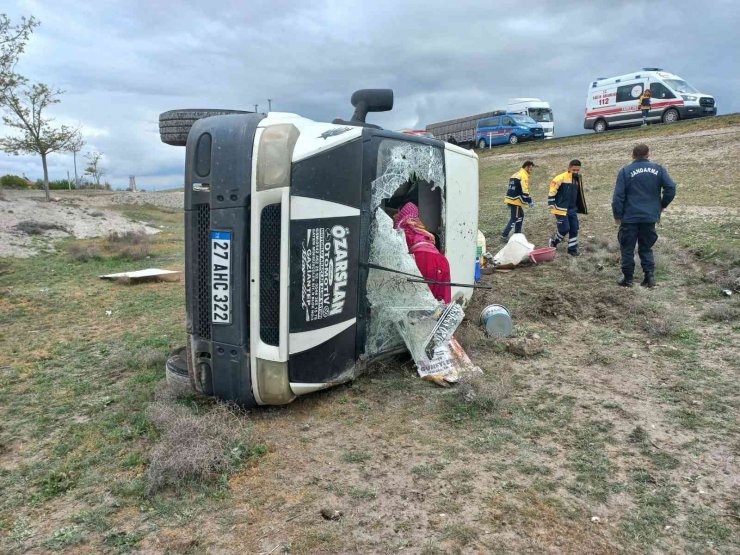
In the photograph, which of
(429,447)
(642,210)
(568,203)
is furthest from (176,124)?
(568,203)

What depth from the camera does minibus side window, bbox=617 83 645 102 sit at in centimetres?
2136

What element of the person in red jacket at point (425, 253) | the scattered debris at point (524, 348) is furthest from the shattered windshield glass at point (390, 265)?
the scattered debris at point (524, 348)

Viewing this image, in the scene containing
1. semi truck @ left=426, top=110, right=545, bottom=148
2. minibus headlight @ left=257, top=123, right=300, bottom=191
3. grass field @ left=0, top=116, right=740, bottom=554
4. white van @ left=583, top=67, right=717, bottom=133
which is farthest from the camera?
semi truck @ left=426, top=110, right=545, bottom=148

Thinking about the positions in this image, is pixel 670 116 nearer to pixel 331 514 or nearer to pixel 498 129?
pixel 498 129

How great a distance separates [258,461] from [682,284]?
542cm

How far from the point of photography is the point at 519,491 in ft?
8.02

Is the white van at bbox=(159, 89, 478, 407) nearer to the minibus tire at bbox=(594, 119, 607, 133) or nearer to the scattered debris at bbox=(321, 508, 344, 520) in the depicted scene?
the scattered debris at bbox=(321, 508, 344, 520)

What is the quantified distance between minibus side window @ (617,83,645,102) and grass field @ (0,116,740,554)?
61.0 ft

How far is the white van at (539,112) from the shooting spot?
91.9 feet

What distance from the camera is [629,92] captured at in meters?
21.8

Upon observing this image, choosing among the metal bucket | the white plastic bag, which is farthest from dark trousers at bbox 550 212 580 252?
the metal bucket

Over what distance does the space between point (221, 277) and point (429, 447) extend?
1.46 m

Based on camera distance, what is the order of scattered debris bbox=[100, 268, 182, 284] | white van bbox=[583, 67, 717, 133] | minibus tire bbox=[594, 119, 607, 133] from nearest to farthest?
scattered debris bbox=[100, 268, 182, 284], white van bbox=[583, 67, 717, 133], minibus tire bbox=[594, 119, 607, 133]

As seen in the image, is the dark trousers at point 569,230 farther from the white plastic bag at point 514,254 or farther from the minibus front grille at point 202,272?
the minibus front grille at point 202,272
